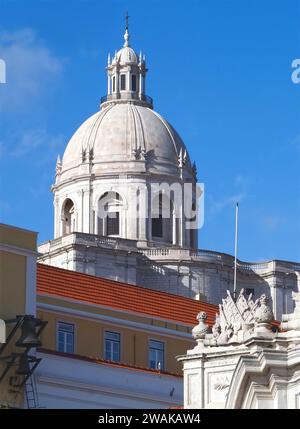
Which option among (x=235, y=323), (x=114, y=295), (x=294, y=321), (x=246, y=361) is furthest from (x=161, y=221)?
(x=246, y=361)

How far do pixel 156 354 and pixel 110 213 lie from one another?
51.0 meters

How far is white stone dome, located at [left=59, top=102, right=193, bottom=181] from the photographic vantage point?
128 metres

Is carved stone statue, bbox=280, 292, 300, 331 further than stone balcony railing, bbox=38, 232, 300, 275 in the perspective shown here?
No

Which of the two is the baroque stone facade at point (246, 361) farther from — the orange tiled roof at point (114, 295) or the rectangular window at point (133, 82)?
the rectangular window at point (133, 82)

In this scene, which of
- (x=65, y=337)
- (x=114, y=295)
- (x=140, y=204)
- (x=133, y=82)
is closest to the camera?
(x=65, y=337)

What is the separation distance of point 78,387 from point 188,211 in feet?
196

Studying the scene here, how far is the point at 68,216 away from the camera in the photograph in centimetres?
13112

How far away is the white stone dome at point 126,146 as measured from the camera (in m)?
128

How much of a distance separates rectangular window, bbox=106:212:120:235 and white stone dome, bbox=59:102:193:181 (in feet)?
10.1

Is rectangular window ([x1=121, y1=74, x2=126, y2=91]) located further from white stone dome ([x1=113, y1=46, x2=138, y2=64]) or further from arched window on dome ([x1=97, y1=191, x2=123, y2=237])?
arched window on dome ([x1=97, y1=191, x2=123, y2=237])

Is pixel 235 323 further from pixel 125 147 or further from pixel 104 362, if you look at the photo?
pixel 125 147

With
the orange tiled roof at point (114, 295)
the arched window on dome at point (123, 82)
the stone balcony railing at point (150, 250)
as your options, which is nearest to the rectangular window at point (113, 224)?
the stone balcony railing at point (150, 250)

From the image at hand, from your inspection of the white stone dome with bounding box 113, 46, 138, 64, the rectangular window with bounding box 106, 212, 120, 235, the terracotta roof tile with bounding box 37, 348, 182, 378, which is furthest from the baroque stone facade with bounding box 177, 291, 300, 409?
the white stone dome with bounding box 113, 46, 138, 64
